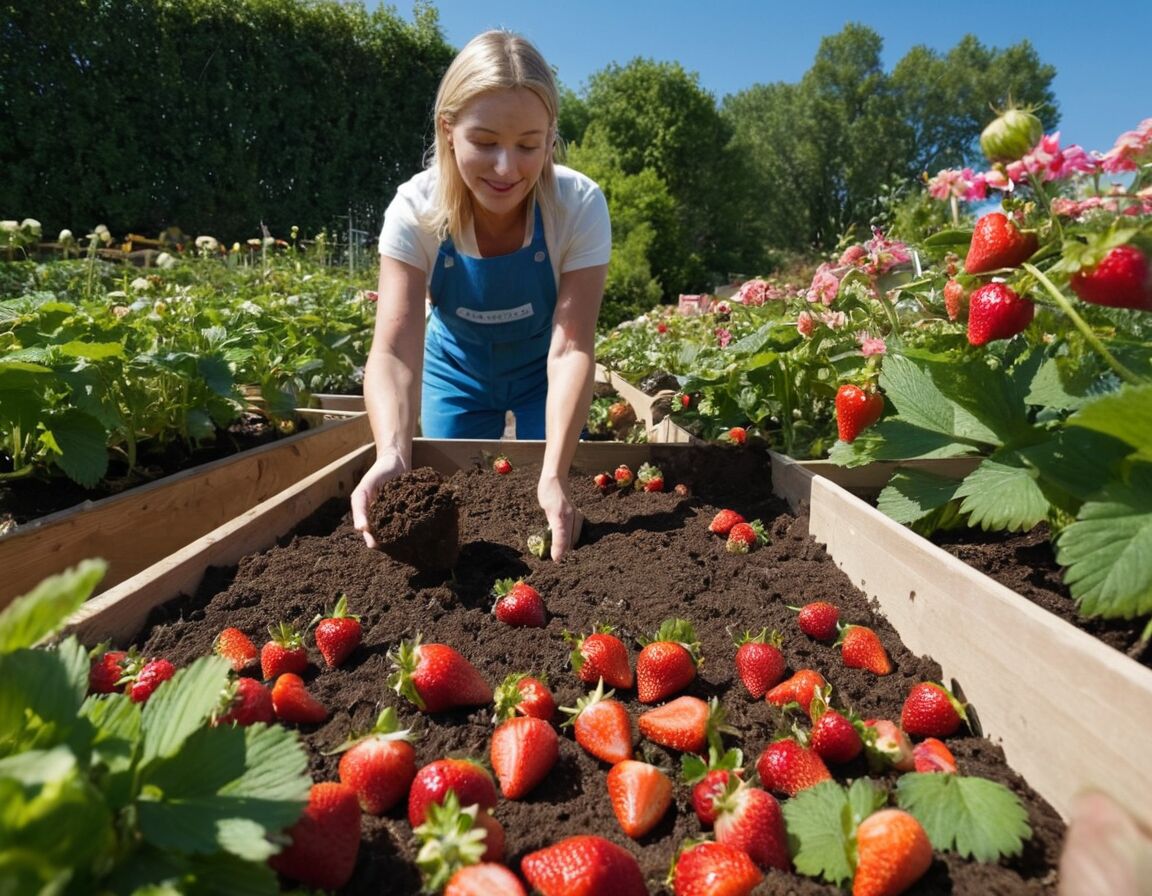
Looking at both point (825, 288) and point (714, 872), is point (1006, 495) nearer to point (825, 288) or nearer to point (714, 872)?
point (714, 872)

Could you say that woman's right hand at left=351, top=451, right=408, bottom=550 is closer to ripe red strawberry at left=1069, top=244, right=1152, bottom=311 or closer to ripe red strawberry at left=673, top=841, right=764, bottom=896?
ripe red strawberry at left=673, top=841, right=764, bottom=896

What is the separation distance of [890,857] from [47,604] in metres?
0.93

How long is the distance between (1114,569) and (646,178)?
16.2 m

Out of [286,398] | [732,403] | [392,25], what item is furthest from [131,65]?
[732,403]

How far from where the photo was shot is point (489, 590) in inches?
69.6

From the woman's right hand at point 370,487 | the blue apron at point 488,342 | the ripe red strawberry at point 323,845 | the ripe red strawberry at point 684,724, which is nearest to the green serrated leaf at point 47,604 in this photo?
the ripe red strawberry at point 323,845

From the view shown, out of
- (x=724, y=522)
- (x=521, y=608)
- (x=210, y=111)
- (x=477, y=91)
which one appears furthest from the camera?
(x=210, y=111)

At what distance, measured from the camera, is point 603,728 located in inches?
47.3

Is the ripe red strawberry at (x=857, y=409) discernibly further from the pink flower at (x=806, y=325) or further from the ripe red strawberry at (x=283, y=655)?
the ripe red strawberry at (x=283, y=655)

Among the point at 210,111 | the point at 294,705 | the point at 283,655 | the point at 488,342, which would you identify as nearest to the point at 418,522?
the point at 283,655

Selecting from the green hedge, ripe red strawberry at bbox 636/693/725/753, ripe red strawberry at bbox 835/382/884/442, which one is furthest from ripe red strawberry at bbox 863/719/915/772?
the green hedge

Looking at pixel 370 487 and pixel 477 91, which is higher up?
pixel 477 91

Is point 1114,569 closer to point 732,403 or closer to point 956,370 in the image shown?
point 956,370

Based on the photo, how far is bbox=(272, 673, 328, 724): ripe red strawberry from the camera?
124 cm
